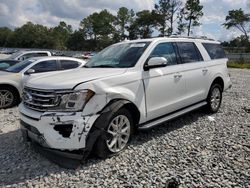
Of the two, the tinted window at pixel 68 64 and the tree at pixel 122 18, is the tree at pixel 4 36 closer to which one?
the tree at pixel 122 18

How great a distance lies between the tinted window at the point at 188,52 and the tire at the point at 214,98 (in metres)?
0.85

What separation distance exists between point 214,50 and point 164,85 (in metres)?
2.65

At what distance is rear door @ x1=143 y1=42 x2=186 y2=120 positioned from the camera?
15.6ft

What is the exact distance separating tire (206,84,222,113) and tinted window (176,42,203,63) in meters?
0.85

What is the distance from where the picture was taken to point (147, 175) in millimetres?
3732

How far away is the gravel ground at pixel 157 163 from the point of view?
11.8 ft

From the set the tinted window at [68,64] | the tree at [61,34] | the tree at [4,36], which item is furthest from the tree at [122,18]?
the tinted window at [68,64]

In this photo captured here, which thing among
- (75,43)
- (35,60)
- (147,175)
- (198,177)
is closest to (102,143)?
(147,175)

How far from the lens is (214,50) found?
700 cm

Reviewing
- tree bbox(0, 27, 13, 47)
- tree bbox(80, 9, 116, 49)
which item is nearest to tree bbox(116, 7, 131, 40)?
tree bbox(80, 9, 116, 49)

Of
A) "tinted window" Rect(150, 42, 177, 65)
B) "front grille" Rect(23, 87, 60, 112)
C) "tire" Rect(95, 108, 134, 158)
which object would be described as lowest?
"tire" Rect(95, 108, 134, 158)

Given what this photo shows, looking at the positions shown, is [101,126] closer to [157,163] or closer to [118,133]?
[118,133]

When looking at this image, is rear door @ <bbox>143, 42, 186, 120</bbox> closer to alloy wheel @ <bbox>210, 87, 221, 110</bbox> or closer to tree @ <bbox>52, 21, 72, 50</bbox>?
alloy wheel @ <bbox>210, 87, 221, 110</bbox>

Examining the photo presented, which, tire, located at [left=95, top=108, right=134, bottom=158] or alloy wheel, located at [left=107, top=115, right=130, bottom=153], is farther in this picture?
alloy wheel, located at [left=107, top=115, right=130, bottom=153]
